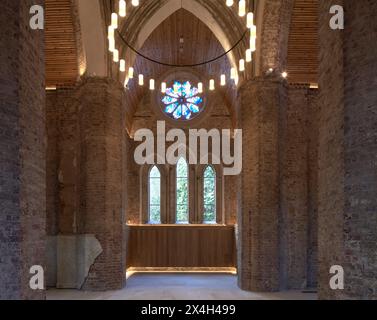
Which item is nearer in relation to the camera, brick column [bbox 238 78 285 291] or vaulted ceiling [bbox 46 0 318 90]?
vaulted ceiling [bbox 46 0 318 90]

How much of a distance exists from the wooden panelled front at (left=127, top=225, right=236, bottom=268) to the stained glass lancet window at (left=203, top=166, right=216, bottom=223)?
58.1 inches

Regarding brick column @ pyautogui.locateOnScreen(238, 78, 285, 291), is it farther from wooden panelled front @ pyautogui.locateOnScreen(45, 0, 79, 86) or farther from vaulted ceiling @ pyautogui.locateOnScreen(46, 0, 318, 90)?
wooden panelled front @ pyautogui.locateOnScreen(45, 0, 79, 86)

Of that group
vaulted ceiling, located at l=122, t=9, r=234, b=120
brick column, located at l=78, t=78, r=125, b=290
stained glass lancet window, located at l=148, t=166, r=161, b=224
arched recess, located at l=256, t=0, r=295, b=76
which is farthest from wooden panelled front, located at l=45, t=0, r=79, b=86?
stained glass lancet window, located at l=148, t=166, r=161, b=224

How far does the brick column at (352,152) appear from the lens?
5.95 m

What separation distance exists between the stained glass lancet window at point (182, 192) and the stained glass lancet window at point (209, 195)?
0.81 m

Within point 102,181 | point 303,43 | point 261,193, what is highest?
point 303,43

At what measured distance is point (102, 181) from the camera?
12.9 m

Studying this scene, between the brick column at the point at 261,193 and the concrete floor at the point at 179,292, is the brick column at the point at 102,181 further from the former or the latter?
the brick column at the point at 261,193

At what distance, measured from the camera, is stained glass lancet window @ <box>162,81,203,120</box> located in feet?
66.2

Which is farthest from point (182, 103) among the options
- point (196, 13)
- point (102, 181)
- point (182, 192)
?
point (102, 181)

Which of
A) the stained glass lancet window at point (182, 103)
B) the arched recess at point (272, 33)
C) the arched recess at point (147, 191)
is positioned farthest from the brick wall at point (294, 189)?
the arched recess at point (147, 191)

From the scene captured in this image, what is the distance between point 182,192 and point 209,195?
1.22 metres

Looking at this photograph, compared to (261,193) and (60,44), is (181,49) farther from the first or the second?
(261,193)

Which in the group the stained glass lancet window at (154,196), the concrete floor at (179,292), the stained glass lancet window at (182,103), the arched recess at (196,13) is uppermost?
the arched recess at (196,13)
